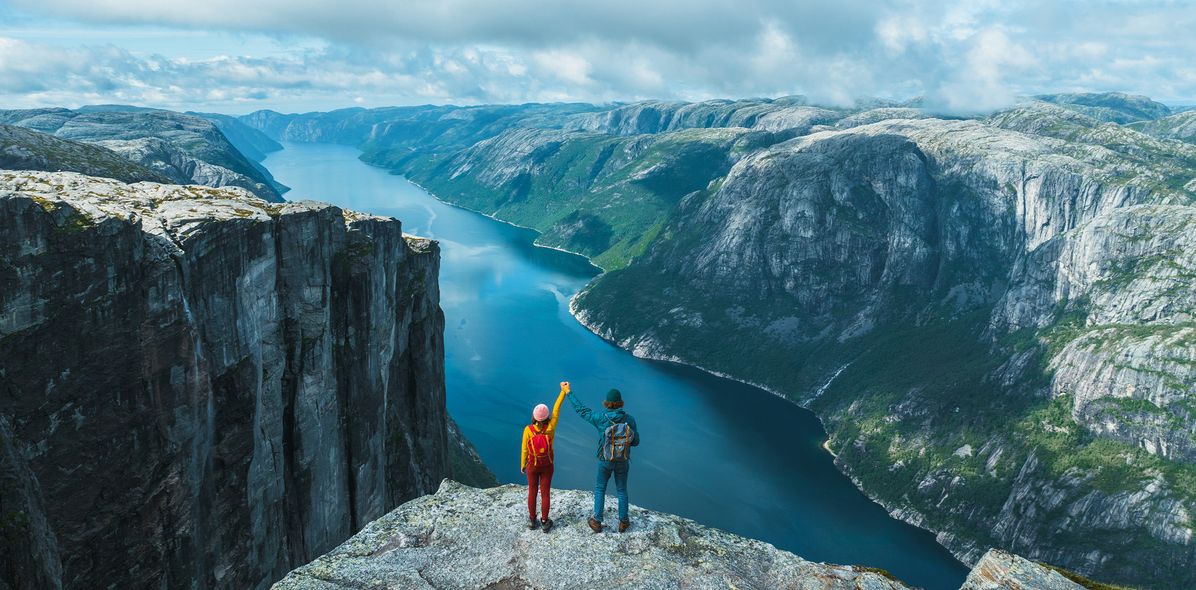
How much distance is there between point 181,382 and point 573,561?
2985cm

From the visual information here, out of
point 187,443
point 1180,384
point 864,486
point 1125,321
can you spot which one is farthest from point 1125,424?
point 187,443

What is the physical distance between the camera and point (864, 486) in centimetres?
18950

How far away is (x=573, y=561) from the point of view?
87.5ft

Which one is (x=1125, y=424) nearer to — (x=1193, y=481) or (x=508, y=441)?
(x=1193, y=481)

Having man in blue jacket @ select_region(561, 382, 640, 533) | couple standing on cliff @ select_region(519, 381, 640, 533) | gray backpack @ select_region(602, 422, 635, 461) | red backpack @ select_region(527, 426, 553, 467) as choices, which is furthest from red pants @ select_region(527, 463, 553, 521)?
gray backpack @ select_region(602, 422, 635, 461)

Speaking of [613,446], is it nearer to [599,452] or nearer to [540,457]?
[599,452]

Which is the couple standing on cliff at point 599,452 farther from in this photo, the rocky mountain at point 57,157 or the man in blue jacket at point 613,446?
the rocky mountain at point 57,157

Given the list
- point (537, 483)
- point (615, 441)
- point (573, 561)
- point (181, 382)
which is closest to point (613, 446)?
point (615, 441)

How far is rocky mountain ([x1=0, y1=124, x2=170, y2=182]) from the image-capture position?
84688 mm

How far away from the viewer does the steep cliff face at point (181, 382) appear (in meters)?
35.0

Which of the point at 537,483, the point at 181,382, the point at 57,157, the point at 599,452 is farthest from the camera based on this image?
the point at 57,157

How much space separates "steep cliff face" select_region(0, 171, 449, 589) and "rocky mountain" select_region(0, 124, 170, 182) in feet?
166

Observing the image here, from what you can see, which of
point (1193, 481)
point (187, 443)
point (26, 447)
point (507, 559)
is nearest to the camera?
point (507, 559)

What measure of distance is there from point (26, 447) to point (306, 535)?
26607 mm
